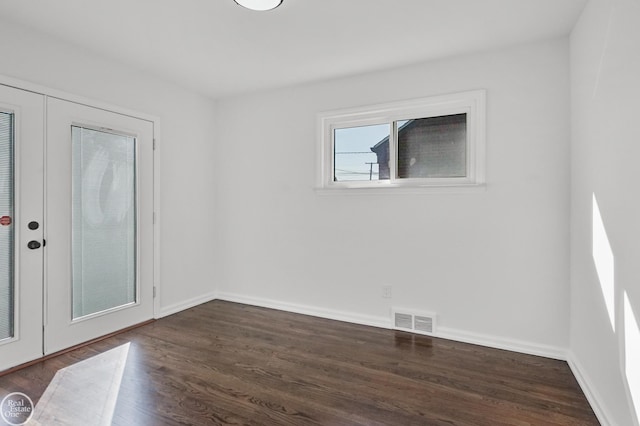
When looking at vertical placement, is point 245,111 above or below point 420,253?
above

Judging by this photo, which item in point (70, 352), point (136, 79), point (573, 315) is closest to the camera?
point (573, 315)

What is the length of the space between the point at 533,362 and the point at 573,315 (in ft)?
1.53

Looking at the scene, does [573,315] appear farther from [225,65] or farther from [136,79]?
[136,79]

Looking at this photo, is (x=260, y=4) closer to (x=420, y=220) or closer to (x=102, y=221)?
(x=420, y=220)

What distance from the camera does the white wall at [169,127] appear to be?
8.64ft

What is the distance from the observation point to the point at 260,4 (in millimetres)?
2188

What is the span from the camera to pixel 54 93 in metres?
2.73

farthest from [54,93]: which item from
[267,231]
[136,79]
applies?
[267,231]

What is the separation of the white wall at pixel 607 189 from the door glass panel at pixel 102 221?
3.75 metres

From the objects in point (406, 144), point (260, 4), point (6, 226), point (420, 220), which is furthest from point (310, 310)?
point (260, 4)

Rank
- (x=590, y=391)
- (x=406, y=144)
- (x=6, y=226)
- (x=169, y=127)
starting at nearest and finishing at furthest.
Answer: (x=590, y=391), (x=6, y=226), (x=406, y=144), (x=169, y=127)

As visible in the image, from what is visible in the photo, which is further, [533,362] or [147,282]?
[147,282]

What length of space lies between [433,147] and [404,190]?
19.2 inches

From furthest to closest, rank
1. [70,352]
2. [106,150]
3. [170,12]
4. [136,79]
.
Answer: [136,79] < [106,150] < [70,352] < [170,12]
